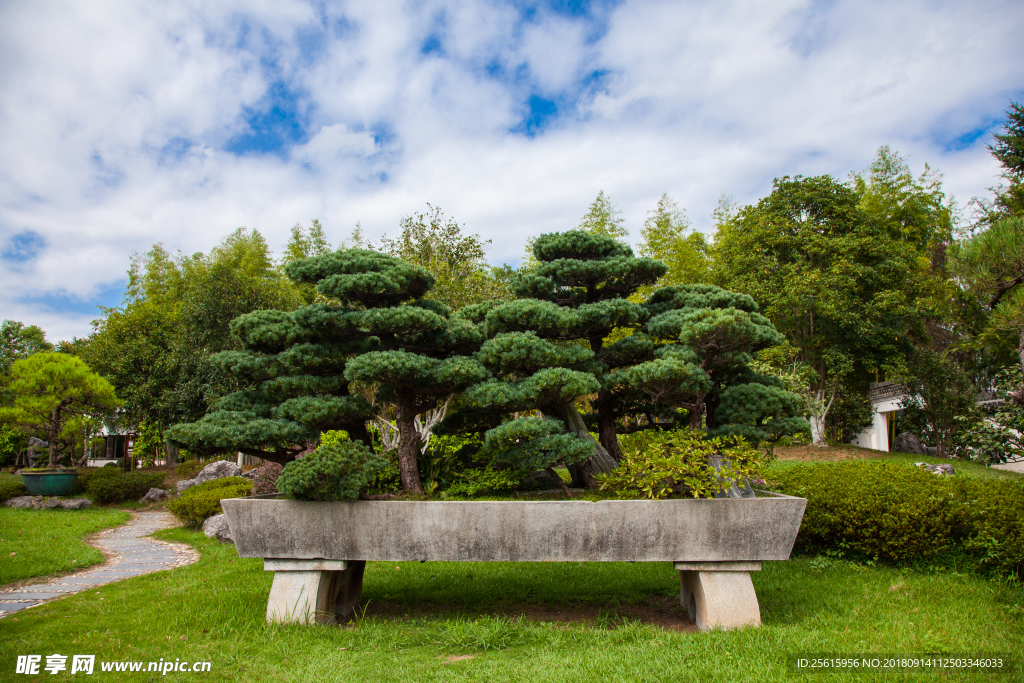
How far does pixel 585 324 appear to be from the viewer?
15.8 feet

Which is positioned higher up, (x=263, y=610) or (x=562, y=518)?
(x=562, y=518)

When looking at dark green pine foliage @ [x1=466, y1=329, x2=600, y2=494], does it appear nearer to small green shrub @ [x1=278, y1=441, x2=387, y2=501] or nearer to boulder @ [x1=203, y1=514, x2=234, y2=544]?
small green shrub @ [x1=278, y1=441, x2=387, y2=501]

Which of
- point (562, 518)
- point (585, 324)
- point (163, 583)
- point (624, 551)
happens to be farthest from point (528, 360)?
point (163, 583)

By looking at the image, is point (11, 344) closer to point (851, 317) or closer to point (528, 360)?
point (528, 360)

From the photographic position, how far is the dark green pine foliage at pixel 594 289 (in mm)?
4770

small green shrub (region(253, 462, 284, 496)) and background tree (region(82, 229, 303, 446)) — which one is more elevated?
background tree (region(82, 229, 303, 446))

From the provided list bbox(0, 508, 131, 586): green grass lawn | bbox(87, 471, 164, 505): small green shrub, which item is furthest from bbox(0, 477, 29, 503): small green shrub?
bbox(87, 471, 164, 505): small green shrub

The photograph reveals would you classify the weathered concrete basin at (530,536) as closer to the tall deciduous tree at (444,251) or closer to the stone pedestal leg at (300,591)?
the stone pedestal leg at (300,591)

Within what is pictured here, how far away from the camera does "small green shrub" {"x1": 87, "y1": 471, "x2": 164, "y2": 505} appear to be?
11.3 metres

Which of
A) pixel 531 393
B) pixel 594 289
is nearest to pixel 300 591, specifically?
pixel 531 393

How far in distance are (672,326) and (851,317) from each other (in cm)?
1004

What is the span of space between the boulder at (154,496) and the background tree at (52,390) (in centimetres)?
186

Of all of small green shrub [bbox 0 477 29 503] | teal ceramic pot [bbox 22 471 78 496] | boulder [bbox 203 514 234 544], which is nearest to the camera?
boulder [bbox 203 514 234 544]

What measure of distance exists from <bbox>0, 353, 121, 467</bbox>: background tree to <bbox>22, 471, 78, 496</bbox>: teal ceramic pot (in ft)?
2.36
